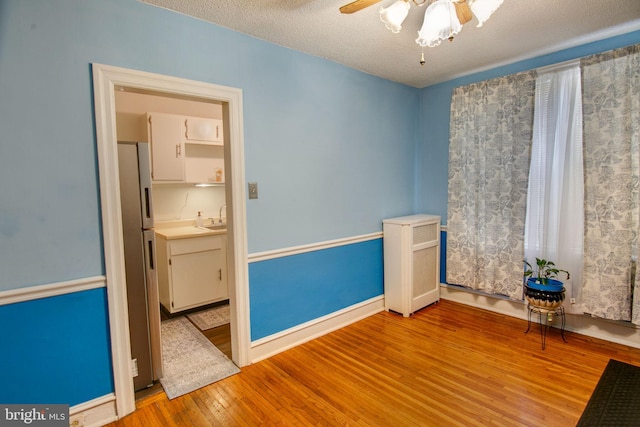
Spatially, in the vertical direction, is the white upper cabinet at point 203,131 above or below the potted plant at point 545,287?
above

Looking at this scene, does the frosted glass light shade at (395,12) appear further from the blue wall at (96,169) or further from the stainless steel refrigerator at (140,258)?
the stainless steel refrigerator at (140,258)

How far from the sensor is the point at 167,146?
346 cm

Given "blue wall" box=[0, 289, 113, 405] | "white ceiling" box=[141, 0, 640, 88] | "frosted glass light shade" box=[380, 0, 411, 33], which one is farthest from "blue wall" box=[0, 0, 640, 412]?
"frosted glass light shade" box=[380, 0, 411, 33]

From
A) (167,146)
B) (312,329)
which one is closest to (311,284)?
(312,329)

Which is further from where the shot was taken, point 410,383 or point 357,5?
point 410,383

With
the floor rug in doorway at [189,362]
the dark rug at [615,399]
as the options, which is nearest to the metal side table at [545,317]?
the dark rug at [615,399]

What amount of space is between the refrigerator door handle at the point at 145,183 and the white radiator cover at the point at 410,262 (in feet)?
7.41

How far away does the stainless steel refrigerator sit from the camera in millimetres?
2043

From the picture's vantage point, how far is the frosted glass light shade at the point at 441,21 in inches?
63.1

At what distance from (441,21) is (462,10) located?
20 centimetres

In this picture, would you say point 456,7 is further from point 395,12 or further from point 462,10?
point 395,12

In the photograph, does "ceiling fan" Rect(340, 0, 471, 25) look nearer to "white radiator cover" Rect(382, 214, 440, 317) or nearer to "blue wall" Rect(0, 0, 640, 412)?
"blue wall" Rect(0, 0, 640, 412)

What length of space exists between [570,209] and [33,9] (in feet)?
12.9

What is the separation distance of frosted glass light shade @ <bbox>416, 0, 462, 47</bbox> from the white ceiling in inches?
18.0
